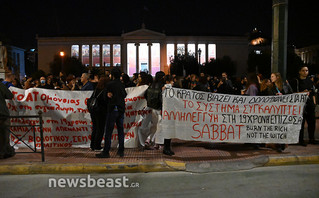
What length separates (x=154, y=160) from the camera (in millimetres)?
6414

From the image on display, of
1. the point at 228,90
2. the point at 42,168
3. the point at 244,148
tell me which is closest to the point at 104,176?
the point at 42,168

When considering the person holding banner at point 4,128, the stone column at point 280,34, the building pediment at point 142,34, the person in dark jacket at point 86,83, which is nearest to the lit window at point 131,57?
the building pediment at point 142,34

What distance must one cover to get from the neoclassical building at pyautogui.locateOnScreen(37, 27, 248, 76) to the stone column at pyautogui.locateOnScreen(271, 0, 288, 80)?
256ft

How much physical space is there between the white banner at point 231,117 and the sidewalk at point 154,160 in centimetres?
40

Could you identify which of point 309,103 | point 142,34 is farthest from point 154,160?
point 142,34

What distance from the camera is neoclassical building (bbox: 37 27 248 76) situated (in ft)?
282

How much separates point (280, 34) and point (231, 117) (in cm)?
246

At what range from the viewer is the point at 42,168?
19.7ft

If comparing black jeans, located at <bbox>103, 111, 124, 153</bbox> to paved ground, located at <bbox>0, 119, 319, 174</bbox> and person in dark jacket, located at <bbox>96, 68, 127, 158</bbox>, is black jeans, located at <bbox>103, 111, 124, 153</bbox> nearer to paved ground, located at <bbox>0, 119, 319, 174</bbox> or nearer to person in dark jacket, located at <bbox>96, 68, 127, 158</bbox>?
person in dark jacket, located at <bbox>96, 68, 127, 158</bbox>

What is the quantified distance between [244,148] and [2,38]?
60459mm

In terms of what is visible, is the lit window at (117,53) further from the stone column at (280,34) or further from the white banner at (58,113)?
the stone column at (280,34)

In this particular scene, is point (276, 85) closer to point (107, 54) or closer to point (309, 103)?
point (309, 103)

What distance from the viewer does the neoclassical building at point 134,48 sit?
282 ft

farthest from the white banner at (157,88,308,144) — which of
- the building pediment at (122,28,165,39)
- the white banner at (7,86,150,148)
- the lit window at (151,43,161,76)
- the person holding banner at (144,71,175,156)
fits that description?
the lit window at (151,43,161,76)
